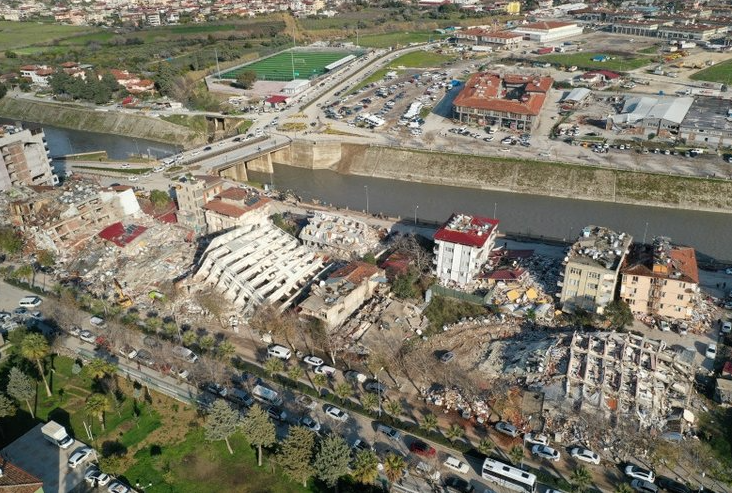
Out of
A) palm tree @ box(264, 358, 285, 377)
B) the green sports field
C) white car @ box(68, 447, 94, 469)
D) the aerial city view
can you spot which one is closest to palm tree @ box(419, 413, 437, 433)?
the aerial city view

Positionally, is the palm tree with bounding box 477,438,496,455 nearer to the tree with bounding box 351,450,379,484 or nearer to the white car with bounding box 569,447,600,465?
the white car with bounding box 569,447,600,465

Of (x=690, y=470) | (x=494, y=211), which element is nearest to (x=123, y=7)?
(x=494, y=211)

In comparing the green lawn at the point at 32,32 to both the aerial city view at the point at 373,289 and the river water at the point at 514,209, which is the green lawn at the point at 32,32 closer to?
the aerial city view at the point at 373,289

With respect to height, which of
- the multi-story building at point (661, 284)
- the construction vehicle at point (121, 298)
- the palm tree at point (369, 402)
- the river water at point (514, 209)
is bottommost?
the river water at point (514, 209)

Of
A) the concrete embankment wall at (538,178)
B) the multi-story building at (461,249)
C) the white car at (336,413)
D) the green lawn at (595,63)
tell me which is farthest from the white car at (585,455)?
the green lawn at (595,63)

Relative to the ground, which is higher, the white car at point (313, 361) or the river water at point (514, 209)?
the white car at point (313, 361)

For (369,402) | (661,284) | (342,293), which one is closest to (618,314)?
(661,284)
